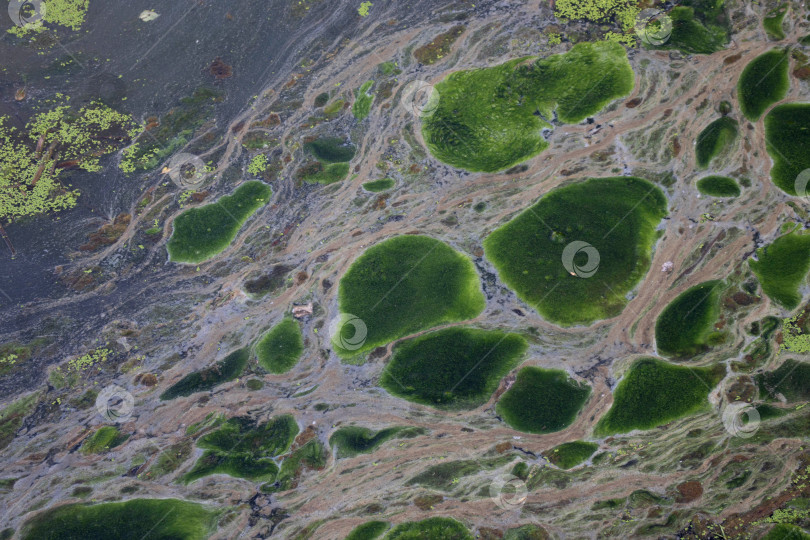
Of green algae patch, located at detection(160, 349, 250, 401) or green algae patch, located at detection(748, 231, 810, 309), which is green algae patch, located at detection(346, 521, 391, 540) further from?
green algae patch, located at detection(748, 231, 810, 309)

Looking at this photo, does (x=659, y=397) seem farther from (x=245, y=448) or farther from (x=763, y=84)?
(x=245, y=448)

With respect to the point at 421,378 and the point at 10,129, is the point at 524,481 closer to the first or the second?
the point at 421,378

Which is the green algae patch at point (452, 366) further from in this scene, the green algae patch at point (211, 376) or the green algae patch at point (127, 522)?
the green algae patch at point (127, 522)

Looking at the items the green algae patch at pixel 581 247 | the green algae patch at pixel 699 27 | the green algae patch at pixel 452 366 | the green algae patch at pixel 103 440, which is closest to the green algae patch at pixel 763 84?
the green algae patch at pixel 699 27

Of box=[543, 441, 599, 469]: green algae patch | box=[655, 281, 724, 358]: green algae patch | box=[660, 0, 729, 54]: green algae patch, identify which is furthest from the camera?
box=[660, 0, 729, 54]: green algae patch

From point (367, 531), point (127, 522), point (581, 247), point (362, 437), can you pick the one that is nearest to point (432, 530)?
point (367, 531)

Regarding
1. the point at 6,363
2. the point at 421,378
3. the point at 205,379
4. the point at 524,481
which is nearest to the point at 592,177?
the point at 421,378

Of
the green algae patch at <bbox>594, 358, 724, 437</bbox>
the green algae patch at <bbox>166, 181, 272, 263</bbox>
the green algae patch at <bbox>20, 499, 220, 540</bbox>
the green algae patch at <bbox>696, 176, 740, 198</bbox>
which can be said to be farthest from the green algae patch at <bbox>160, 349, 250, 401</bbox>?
the green algae patch at <bbox>696, 176, 740, 198</bbox>
